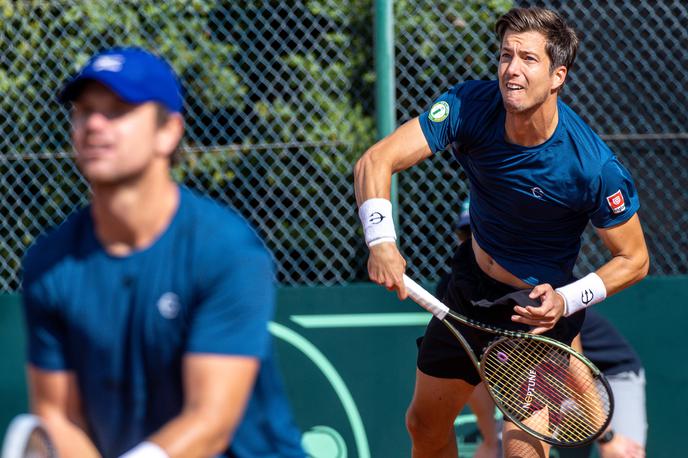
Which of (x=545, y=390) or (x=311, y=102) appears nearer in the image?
(x=545, y=390)

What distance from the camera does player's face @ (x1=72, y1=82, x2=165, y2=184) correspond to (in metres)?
2.31

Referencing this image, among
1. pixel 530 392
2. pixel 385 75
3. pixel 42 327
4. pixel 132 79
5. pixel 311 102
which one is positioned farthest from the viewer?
pixel 311 102


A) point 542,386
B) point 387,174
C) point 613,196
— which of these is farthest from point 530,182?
point 542,386

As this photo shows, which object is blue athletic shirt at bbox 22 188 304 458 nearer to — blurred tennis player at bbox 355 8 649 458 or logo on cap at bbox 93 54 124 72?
logo on cap at bbox 93 54 124 72

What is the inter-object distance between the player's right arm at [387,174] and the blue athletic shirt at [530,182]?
5 cm

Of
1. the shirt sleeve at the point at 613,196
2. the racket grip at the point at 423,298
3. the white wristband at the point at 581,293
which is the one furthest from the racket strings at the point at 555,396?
the shirt sleeve at the point at 613,196

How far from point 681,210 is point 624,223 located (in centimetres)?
218

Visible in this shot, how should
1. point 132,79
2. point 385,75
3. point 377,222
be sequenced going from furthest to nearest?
point 385,75 < point 377,222 < point 132,79

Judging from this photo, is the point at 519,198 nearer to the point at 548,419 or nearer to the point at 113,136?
the point at 548,419

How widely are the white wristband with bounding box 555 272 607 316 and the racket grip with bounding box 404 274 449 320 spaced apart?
1.42ft

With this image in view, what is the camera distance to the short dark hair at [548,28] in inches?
157

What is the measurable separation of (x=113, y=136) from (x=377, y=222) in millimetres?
1640

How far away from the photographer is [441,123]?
4.04 meters

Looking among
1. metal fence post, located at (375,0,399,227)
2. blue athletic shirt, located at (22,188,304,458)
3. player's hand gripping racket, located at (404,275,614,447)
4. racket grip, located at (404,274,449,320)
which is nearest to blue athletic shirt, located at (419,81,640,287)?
player's hand gripping racket, located at (404,275,614,447)
